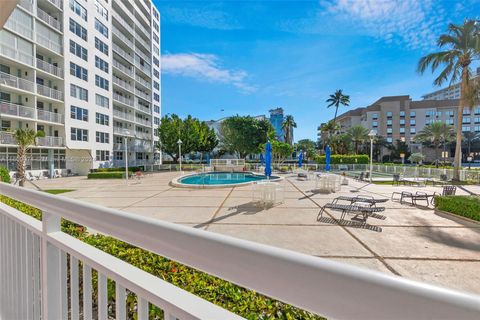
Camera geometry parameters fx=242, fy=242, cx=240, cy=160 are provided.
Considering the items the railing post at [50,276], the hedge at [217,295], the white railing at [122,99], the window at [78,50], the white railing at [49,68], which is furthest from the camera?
the white railing at [122,99]

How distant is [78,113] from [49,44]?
295 inches

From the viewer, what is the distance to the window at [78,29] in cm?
2853

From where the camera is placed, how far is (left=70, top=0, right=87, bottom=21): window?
93.6 feet

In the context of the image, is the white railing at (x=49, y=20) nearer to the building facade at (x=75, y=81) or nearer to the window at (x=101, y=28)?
the building facade at (x=75, y=81)

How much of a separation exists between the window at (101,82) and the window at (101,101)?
1.42m

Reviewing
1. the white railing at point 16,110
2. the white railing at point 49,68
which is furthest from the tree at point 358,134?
the white railing at point 16,110

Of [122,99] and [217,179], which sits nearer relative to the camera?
[217,179]

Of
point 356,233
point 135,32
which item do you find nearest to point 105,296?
point 356,233

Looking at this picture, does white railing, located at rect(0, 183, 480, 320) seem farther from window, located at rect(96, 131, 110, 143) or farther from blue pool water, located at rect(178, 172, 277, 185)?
window, located at rect(96, 131, 110, 143)

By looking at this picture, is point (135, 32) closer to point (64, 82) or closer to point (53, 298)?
point (64, 82)

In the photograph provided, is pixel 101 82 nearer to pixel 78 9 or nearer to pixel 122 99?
pixel 122 99

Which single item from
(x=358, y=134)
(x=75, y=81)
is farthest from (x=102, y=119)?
(x=358, y=134)

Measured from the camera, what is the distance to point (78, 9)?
29406mm

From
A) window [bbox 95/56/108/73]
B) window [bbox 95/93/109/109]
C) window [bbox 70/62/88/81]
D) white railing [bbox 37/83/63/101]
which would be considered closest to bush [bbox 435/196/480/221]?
white railing [bbox 37/83/63/101]
